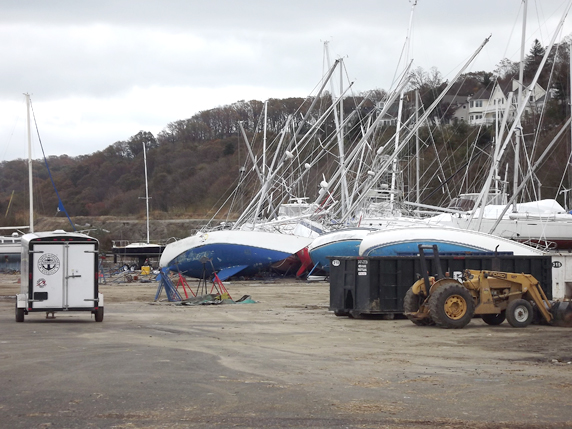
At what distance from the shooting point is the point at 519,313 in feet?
53.8

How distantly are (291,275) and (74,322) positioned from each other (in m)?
26.6

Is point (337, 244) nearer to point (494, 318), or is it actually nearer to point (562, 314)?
point (494, 318)

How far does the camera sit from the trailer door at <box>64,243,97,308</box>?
17469 millimetres

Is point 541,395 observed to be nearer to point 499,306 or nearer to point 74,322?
point 499,306

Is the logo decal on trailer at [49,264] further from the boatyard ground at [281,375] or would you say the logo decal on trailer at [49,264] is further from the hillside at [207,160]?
the hillside at [207,160]

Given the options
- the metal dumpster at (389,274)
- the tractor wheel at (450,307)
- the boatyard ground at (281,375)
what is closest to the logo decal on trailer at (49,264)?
the boatyard ground at (281,375)

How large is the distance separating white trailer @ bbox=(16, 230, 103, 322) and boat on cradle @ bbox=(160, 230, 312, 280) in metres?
20.8

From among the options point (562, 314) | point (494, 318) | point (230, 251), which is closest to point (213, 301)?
point (494, 318)

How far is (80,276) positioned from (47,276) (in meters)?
0.70

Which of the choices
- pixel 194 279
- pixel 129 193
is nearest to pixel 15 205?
pixel 129 193

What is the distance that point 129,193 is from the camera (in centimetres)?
11650

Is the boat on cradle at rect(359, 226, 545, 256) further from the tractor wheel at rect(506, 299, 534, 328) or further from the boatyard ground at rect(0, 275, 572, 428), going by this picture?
the tractor wheel at rect(506, 299, 534, 328)

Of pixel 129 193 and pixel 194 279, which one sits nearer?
pixel 194 279

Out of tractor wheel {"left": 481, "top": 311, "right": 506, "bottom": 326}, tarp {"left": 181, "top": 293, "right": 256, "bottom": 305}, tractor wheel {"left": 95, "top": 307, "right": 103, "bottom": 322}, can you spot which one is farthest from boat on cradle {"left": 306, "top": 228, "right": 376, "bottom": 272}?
tractor wheel {"left": 95, "top": 307, "right": 103, "bottom": 322}
